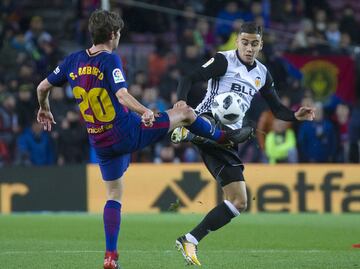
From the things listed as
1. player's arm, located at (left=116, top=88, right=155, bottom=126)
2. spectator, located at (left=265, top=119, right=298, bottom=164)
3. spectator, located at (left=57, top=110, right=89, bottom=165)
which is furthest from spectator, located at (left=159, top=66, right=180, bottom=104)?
player's arm, located at (left=116, top=88, right=155, bottom=126)

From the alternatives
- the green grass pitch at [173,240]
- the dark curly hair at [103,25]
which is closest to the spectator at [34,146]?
the green grass pitch at [173,240]

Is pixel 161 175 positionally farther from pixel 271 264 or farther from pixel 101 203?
pixel 271 264

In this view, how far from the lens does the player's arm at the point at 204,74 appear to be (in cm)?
928

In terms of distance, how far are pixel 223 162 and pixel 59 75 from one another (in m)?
1.81

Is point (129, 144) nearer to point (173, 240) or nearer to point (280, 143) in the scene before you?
point (173, 240)

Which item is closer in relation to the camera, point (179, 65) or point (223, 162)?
point (223, 162)

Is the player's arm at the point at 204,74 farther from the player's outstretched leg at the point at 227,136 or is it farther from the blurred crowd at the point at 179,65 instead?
the blurred crowd at the point at 179,65

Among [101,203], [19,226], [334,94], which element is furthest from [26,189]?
[334,94]

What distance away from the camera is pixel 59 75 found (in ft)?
29.1

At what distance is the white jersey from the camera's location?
9609mm

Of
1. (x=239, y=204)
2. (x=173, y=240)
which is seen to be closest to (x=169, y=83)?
(x=173, y=240)

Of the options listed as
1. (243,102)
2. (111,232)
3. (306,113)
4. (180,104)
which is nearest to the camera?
(111,232)

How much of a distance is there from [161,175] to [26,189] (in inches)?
93.8

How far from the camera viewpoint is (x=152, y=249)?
35.9 ft
